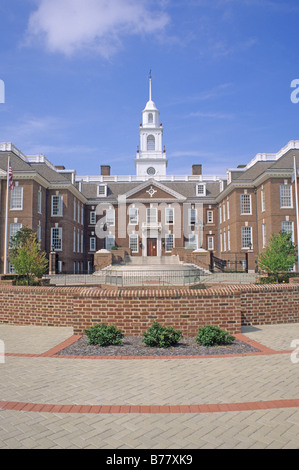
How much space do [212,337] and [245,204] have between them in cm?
3256

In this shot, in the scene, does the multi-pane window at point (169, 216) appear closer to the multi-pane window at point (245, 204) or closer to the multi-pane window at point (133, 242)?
the multi-pane window at point (133, 242)

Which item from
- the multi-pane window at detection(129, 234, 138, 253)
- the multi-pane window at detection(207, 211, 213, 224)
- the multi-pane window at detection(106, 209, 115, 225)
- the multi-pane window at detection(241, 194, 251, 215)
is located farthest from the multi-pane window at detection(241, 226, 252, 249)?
the multi-pane window at detection(106, 209, 115, 225)

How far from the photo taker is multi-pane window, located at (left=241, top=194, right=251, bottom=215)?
3897 cm

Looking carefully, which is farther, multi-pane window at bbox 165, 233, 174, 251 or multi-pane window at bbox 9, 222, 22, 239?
multi-pane window at bbox 165, 233, 174, 251

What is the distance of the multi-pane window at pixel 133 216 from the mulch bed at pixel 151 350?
41.4 m

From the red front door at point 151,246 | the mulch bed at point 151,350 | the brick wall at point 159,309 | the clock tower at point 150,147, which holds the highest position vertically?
the clock tower at point 150,147

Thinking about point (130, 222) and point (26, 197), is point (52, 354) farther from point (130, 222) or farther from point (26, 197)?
point (130, 222)

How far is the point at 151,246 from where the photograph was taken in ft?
161

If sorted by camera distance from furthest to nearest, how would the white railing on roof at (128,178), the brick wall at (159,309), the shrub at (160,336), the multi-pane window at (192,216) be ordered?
the white railing on roof at (128,178) → the multi-pane window at (192,216) → the brick wall at (159,309) → the shrub at (160,336)

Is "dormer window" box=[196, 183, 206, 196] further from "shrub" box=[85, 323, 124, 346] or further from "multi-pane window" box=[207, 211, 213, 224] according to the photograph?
"shrub" box=[85, 323, 124, 346]

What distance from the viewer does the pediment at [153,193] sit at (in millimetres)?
48812

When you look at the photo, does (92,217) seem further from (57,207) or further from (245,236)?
(245,236)

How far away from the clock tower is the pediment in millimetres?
21466

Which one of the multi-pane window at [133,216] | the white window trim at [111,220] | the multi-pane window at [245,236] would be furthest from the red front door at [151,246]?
the multi-pane window at [245,236]
